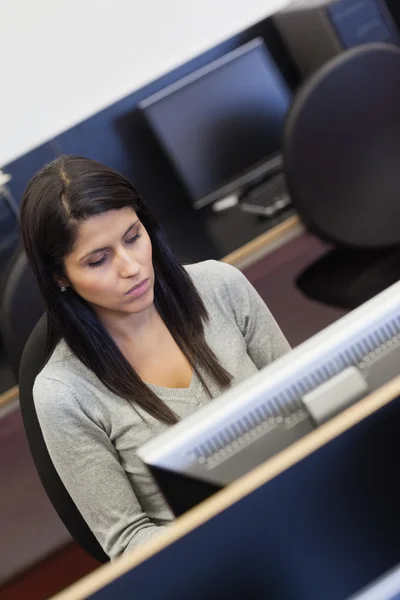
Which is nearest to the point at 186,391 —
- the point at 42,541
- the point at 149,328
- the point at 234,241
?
the point at 149,328

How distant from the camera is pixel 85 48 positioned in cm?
281

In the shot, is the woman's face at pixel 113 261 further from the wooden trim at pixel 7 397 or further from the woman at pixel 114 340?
the wooden trim at pixel 7 397

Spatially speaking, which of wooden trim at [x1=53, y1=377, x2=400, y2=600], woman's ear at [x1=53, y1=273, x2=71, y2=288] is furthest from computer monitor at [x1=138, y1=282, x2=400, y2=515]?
woman's ear at [x1=53, y1=273, x2=71, y2=288]

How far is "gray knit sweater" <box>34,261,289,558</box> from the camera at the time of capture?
128 centimetres

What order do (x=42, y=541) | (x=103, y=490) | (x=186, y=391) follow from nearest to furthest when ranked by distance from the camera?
(x=103, y=490) < (x=186, y=391) < (x=42, y=541)

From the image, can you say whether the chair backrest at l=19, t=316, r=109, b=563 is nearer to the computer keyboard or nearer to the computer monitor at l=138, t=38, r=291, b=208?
the computer keyboard

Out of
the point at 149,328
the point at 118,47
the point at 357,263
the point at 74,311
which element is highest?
the point at 118,47

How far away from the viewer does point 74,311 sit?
4.45ft

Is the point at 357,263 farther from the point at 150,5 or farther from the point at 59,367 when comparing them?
the point at 150,5

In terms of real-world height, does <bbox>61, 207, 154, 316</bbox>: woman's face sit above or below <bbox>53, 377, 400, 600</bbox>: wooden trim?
above

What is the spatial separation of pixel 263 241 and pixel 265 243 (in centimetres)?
2

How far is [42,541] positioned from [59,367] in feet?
2.87

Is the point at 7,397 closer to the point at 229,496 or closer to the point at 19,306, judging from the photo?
the point at 19,306

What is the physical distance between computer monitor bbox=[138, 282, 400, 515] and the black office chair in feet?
3.50
